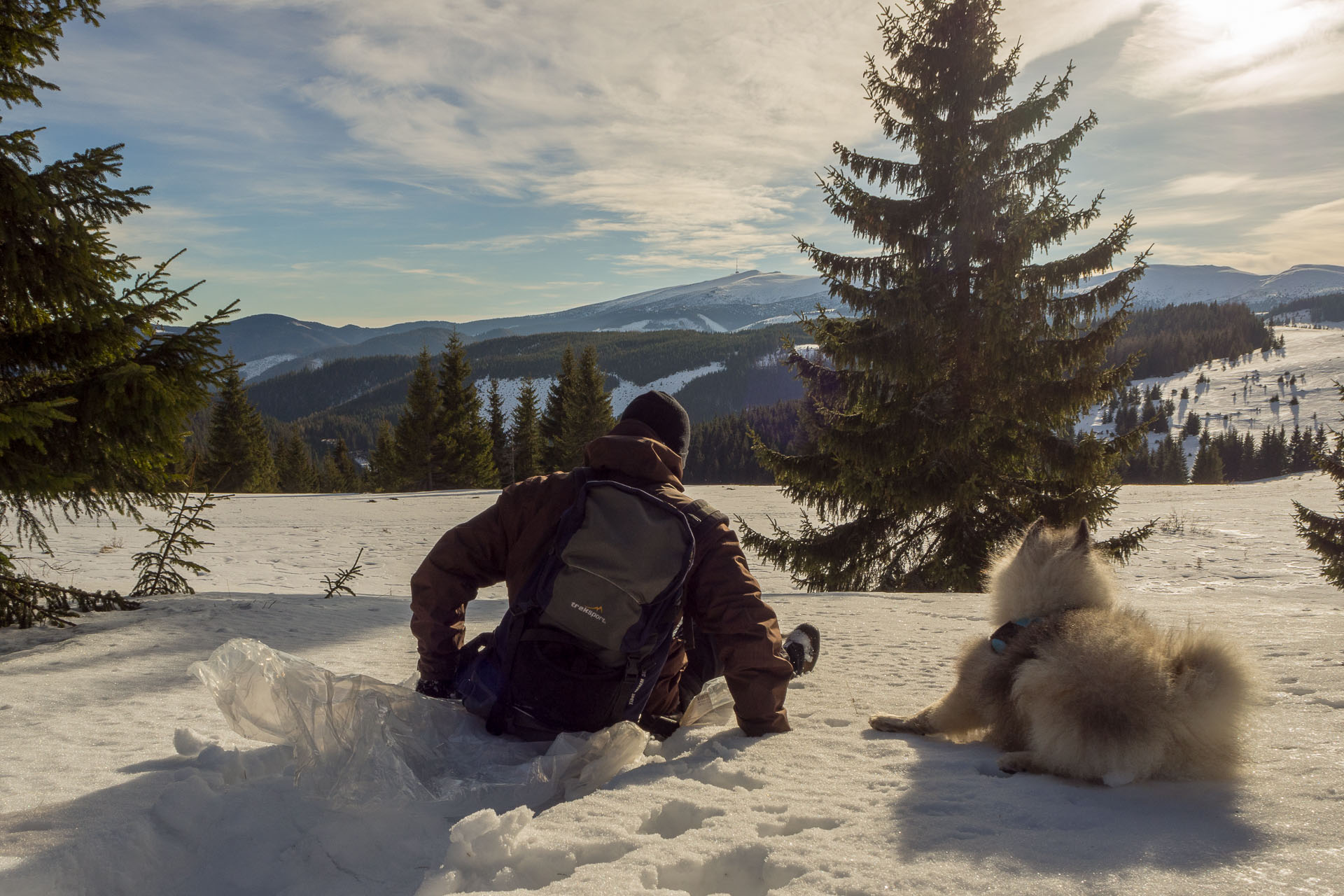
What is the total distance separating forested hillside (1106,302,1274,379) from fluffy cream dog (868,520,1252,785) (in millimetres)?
142999

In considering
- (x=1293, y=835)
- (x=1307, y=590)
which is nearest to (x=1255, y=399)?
(x=1307, y=590)

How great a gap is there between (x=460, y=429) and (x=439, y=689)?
3347cm

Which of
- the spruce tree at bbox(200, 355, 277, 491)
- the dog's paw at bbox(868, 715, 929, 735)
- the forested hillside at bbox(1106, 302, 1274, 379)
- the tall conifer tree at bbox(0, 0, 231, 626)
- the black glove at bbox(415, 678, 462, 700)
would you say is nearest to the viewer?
the black glove at bbox(415, 678, 462, 700)

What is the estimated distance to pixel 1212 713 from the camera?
239 centimetres

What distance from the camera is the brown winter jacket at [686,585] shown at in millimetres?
2951

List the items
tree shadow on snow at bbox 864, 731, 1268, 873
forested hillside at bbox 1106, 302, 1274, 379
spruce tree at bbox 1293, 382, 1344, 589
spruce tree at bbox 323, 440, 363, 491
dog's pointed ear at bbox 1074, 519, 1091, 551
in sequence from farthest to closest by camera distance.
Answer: forested hillside at bbox 1106, 302, 1274, 379, spruce tree at bbox 323, 440, 363, 491, spruce tree at bbox 1293, 382, 1344, 589, dog's pointed ear at bbox 1074, 519, 1091, 551, tree shadow on snow at bbox 864, 731, 1268, 873

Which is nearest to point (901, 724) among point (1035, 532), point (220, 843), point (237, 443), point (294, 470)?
point (1035, 532)

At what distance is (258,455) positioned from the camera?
38.0 metres

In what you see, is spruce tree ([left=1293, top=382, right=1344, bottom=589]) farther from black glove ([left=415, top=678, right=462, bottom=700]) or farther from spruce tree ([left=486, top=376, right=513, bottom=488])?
spruce tree ([left=486, top=376, right=513, bottom=488])

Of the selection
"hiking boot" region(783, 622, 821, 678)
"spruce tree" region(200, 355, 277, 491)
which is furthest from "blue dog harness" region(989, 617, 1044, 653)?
"spruce tree" region(200, 355, 277, 491)

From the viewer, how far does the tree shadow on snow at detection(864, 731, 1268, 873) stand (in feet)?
6.29

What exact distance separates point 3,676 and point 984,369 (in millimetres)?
11443

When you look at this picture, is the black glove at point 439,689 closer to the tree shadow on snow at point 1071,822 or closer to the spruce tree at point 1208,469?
the tree shadow on snow at point 1071,822

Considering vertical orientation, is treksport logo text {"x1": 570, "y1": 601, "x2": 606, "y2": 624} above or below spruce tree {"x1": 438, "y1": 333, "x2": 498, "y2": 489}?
below
